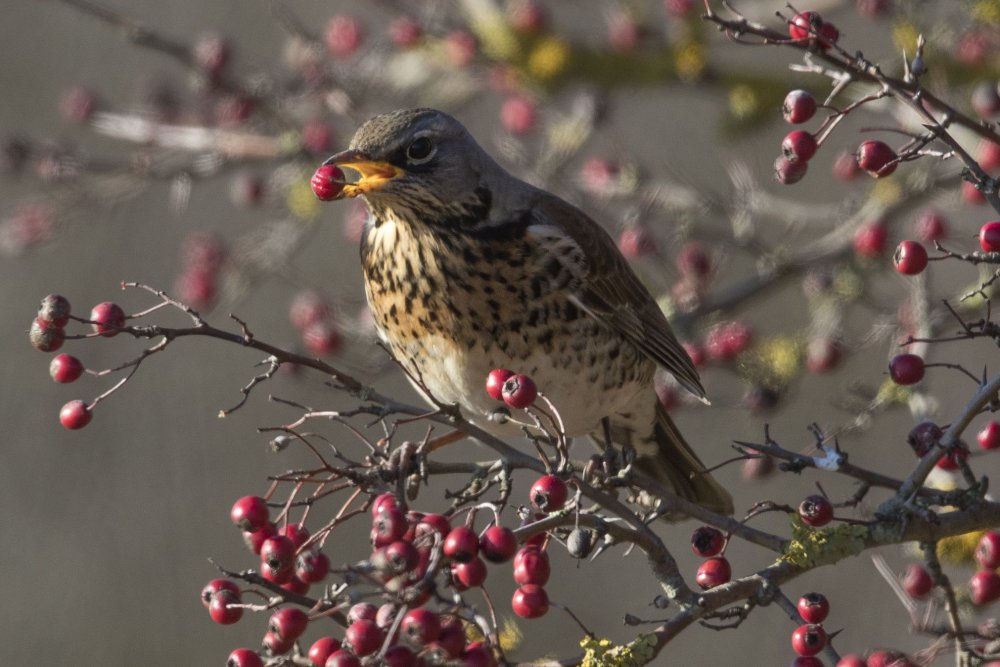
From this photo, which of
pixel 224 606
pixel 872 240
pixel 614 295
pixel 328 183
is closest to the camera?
pixel 224 606

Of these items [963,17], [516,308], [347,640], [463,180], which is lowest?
[347,640]

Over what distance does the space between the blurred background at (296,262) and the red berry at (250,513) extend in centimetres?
168

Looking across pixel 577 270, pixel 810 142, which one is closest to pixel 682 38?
pixel 577 270

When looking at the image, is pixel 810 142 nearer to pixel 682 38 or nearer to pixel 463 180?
pixel 463 180

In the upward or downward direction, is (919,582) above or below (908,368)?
below

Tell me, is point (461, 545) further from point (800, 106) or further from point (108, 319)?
point (800, 106)

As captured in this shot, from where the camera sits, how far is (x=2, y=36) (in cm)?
812

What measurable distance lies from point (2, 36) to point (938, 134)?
288 inches

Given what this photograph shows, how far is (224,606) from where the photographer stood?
2.05 meters

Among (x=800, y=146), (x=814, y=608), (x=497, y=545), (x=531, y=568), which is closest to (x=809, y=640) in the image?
(x=814, y=608)

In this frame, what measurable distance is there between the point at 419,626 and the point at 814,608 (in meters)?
0.68

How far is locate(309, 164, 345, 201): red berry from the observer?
2.64 m

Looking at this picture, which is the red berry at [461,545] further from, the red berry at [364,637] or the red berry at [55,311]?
the red berry at [55,311]

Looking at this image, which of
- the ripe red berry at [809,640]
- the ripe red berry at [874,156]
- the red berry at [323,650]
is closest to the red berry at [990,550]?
the ripe red berry at [809,640]
